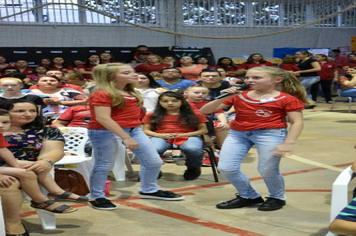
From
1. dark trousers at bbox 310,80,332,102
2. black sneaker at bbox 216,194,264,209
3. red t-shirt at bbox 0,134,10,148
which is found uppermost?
red t-shirt at bbox 0,134,10,148

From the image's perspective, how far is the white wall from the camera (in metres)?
15.2

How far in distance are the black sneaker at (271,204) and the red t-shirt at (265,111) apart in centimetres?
67

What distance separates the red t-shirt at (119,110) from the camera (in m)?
4.82

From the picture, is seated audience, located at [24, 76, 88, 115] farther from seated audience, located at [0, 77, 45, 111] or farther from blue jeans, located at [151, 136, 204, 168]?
blue jeans, located at [151, 136, 204, 168]

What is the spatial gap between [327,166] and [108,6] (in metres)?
→ 9.70

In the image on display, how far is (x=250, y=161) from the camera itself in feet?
24.2

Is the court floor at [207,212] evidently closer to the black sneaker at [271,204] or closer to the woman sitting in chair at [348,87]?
the black sneaker at [271,204]

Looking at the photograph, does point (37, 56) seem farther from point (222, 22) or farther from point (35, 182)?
point (35, 182)

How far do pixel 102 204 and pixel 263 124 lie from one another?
1.57 m

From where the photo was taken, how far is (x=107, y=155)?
16.4ft

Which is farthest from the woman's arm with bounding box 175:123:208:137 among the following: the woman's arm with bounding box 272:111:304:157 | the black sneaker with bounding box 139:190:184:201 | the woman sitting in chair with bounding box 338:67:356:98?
the woman sitting in chair with bounding box 338:67:356:98

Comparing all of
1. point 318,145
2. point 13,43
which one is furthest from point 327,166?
point 13,43

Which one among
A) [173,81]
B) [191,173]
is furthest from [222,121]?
[173,81]

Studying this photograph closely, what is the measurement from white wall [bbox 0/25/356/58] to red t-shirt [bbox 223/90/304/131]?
11250mm
